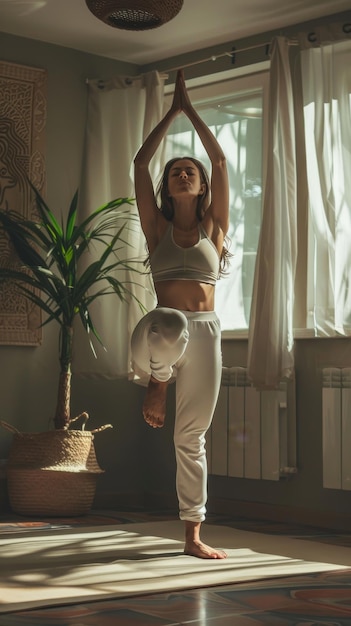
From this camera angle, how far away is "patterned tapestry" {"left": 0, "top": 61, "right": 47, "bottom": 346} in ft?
17.6

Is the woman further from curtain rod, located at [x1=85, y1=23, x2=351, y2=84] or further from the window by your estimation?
the window

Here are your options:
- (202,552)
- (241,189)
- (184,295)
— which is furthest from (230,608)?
(241,189)

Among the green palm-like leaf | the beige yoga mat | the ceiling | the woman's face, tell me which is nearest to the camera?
the beige yoga mat

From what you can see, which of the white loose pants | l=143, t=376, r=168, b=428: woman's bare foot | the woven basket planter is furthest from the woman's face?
the woven basket planter

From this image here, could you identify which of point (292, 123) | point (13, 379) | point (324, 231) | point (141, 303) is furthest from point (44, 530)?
point (292, 123)

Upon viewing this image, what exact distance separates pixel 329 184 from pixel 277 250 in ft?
1.31

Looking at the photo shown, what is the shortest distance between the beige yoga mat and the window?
1.33 metres

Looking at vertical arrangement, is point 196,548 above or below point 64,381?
below

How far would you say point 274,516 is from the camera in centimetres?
501

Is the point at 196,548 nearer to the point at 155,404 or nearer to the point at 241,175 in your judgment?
the point at 155,404

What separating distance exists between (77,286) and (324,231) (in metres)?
1.30

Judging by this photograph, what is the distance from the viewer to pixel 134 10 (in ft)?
13.5

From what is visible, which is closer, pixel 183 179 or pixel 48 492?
pixel 183 179

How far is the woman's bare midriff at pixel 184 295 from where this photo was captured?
3.62 meters
